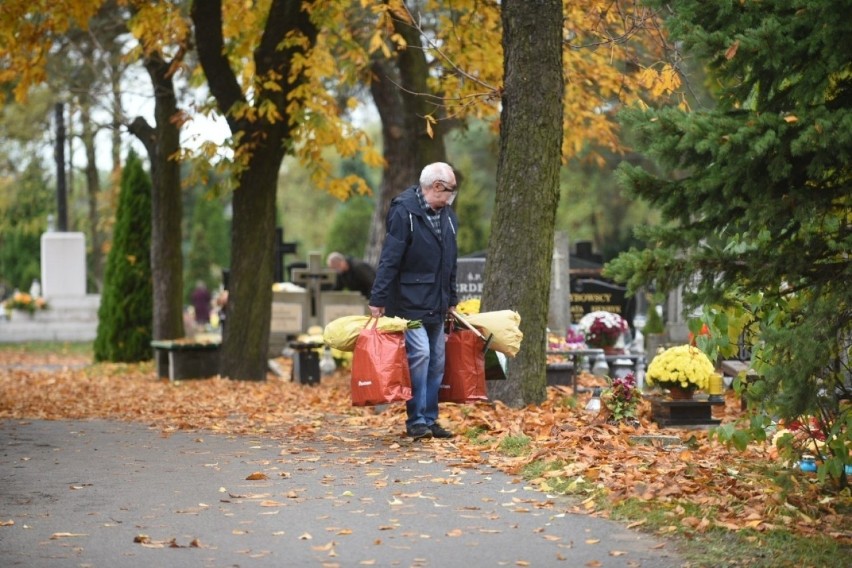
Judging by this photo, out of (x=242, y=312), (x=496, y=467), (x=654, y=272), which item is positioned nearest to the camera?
(x=654, y=272)

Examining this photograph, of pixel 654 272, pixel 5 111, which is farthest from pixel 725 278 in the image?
pixel 5 111

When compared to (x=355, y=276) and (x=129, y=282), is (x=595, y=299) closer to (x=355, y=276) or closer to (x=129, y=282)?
(x=355, y=276)

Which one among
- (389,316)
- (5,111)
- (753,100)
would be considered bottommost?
(389,316)

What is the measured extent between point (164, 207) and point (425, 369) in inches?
552

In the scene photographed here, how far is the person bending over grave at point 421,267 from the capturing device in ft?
32.9

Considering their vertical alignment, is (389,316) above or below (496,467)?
above

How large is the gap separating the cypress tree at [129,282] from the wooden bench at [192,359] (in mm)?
5162

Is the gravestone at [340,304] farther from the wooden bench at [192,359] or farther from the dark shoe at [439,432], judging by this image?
the dark shoe at [439,432]

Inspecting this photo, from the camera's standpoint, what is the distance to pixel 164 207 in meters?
23.4

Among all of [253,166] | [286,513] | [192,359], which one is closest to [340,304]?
[192,359]

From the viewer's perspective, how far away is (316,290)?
2442 cm

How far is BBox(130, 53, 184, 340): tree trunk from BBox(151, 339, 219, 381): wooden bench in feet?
10.8

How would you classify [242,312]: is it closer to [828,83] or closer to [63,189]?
[828,83]

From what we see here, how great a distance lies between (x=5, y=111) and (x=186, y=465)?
3402 cm
